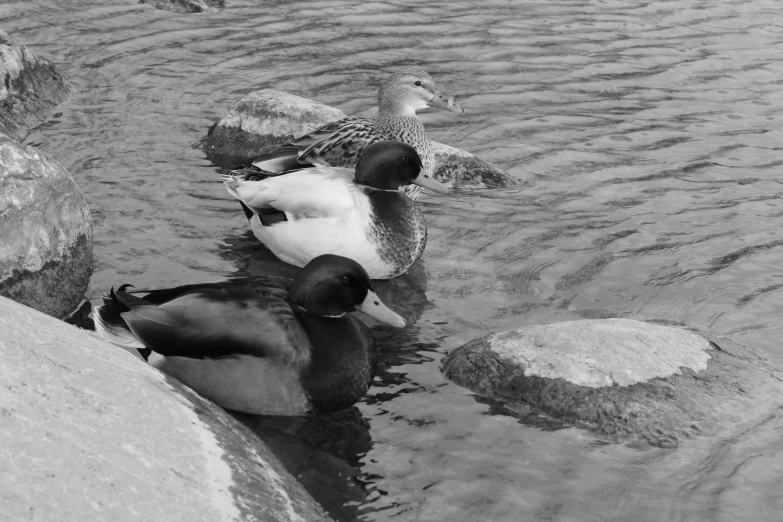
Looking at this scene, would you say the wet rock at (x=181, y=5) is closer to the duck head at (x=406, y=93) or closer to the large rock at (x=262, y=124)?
the large rock at (x=262, y=124)

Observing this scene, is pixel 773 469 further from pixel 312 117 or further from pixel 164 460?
pixel 312 117

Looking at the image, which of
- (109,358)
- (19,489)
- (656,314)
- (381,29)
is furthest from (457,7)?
(19,489)

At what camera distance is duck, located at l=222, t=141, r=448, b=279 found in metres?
6.77

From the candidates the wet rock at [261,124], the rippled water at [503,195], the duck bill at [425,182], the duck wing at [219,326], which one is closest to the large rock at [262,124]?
the wet rock at [261,124]

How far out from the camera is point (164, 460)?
3650 millimetres

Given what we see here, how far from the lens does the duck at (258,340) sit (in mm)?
5156

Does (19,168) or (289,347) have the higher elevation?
(19,168)

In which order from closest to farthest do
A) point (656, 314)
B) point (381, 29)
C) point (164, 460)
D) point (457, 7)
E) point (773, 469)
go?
1. point (164, 460)
2. point (773, 469)
3. point (656, 314)
4. point (381, 29)
5. point (457, 7)

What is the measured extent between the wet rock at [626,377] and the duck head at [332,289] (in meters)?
0.60

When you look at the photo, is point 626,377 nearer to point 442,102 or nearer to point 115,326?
point 115,326

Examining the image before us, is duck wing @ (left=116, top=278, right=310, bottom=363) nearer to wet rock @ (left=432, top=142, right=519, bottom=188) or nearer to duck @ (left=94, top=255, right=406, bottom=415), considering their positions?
duck @ (left=94, top=255, right=406, bottom=415)

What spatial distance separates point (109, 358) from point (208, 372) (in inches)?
39.6

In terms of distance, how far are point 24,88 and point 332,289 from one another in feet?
17.4

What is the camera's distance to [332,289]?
538cm
